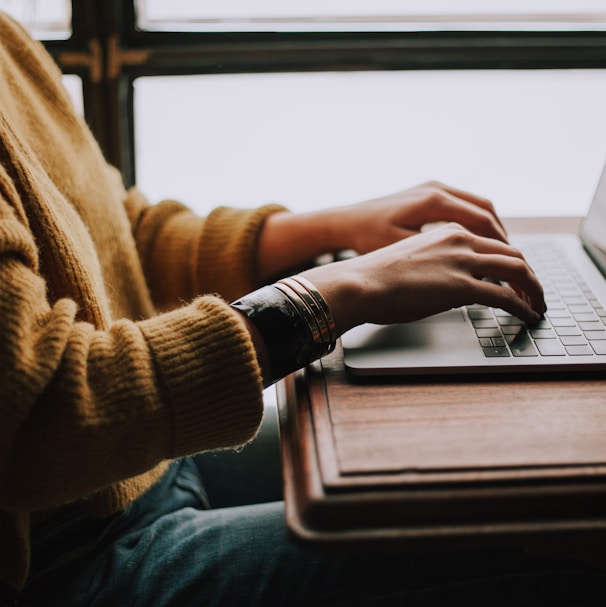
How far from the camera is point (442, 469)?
44 cm

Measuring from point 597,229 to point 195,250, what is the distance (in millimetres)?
580

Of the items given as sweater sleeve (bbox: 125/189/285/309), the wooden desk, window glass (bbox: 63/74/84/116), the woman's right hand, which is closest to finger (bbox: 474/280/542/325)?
the woman's right hand

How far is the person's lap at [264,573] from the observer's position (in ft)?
1.79

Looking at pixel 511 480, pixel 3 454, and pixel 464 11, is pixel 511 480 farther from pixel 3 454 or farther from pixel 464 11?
pixel 464 11

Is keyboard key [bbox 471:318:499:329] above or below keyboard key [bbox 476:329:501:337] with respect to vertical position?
below

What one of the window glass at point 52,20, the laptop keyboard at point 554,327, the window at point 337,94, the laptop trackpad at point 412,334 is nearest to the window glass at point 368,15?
the window at point 337,94

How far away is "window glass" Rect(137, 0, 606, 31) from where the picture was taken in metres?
1.16

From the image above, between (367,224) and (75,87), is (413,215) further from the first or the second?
(75,87)

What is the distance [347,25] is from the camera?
116 cm

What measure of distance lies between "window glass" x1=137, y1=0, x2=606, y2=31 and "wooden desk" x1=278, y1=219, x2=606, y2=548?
2.91 feet

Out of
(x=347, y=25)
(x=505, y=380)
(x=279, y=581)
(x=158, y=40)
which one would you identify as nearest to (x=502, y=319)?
(x=505, y=380)

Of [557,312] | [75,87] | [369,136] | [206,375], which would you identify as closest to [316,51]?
[369,136]

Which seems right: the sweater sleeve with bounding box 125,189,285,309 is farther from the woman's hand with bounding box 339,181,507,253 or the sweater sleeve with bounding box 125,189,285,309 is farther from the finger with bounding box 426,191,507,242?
the finger with bounding box 426,191,507,242

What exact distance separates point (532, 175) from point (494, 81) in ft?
0.82
